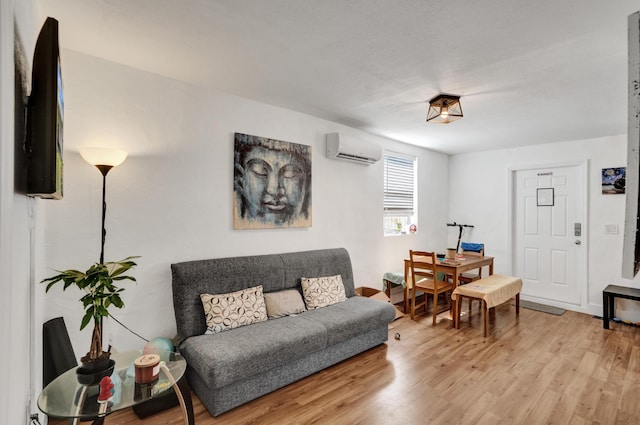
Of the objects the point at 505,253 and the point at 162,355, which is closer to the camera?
the point at 162,355

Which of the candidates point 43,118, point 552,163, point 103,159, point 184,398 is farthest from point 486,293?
point 43,118

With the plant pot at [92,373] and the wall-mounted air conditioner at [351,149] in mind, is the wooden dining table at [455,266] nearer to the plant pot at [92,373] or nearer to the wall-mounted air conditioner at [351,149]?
the wall-mounted air conditioner at [351,149]

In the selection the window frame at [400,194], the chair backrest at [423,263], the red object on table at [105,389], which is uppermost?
the window frame at [400,194]

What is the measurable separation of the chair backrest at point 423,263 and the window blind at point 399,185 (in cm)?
83

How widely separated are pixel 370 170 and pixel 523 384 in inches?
112

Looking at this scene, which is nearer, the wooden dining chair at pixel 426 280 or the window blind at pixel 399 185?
the wooden dining chair at pixel 426 280

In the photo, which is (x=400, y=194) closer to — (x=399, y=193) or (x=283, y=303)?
(x=399, y=193)

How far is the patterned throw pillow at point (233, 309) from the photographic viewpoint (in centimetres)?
253

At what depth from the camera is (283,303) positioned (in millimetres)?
2957

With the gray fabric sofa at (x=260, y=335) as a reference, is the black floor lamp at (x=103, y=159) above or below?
above

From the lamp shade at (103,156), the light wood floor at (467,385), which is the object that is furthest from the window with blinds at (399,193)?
the lamp shade at (103,156)

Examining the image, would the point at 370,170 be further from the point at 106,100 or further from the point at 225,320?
the point at 106,100

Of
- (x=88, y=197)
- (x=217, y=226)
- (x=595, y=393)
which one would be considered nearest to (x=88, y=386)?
(x=88, y=197)

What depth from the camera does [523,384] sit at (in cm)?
259
